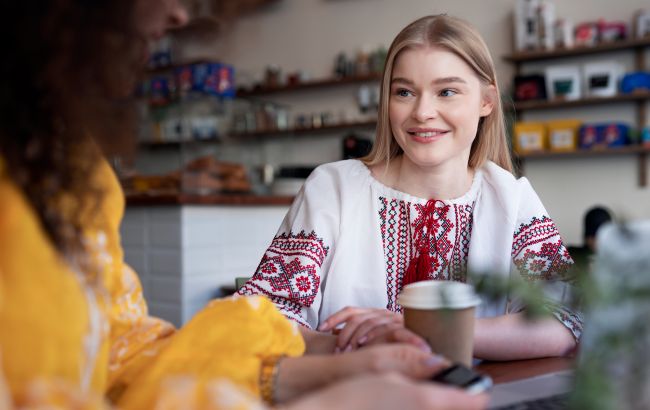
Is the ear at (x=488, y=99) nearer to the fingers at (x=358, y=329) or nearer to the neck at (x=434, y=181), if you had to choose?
the neck at (x=434, y=181)

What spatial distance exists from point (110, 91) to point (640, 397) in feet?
1.84

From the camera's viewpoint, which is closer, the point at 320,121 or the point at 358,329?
the point at 358,329

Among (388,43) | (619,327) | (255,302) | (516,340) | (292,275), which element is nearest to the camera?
(619,327)

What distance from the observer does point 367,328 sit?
1.02m

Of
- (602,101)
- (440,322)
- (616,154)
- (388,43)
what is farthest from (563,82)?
(440,322)

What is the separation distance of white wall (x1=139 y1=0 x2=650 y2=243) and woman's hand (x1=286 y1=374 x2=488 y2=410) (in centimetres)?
330

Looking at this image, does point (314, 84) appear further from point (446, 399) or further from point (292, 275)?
point (446, 399)

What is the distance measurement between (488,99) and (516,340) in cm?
61

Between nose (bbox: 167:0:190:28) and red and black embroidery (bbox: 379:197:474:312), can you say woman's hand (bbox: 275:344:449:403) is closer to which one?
nose (bbox: 167:0:190:28)

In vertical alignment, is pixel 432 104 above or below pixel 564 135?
above

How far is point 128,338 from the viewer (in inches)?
35.7

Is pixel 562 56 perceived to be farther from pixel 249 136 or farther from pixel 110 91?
pixel 110 91

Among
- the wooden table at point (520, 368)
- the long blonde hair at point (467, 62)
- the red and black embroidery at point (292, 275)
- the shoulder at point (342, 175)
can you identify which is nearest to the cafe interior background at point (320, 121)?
the long blonde hair at point (467, 62)

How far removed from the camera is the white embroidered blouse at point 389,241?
140 centimetres
